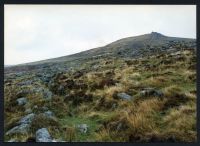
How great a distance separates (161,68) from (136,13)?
1483 mm

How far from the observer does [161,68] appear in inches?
452

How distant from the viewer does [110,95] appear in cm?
1141

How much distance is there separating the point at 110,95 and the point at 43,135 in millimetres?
1950

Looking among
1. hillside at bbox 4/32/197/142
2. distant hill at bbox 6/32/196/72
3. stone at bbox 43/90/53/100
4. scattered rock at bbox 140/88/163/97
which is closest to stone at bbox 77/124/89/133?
hillside at bbox 4/32/197/142

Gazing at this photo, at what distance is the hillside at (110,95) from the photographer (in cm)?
→ 1045

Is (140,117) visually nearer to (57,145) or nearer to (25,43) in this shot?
(57,145)

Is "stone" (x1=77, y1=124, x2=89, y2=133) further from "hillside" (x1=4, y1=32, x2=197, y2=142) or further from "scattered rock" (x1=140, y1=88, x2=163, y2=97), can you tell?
"scattered rock" (x1=140, y1=88, x2=163, y2=97)

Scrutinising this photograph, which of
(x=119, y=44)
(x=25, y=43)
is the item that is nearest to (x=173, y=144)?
(x=119, y=44)

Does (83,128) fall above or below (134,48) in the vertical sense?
below

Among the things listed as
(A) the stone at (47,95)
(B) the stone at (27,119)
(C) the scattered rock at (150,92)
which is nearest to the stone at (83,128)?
(B) the stone at (27,119)

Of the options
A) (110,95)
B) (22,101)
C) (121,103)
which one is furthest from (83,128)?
(22,101)

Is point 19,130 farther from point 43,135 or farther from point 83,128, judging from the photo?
point 83,128

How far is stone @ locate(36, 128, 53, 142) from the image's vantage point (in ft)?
34.1

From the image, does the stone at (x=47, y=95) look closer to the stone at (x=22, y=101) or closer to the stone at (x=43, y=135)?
the stone at (x=22, y=101)
